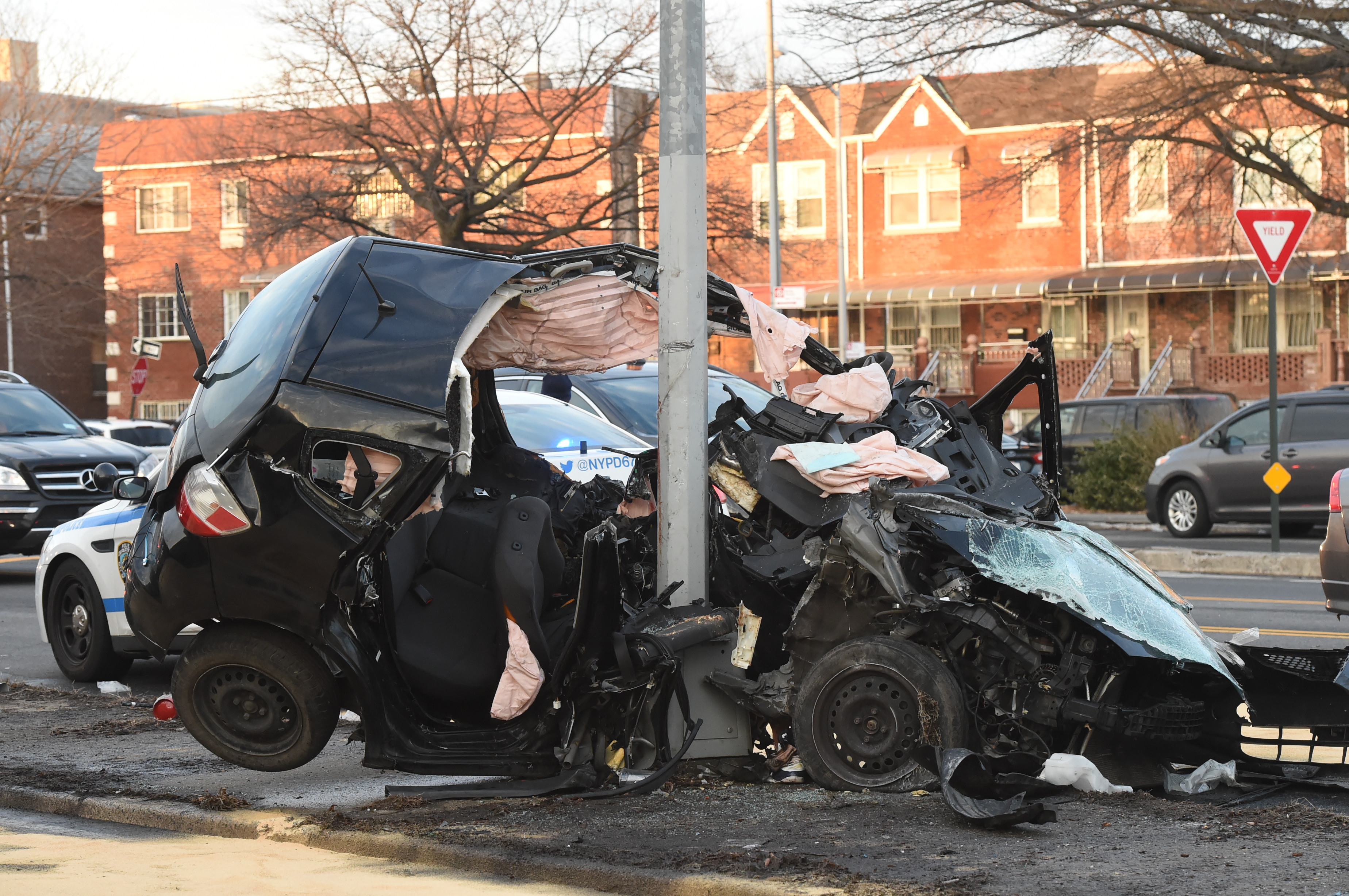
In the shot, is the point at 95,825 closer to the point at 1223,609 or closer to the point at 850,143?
the point at 1223,609

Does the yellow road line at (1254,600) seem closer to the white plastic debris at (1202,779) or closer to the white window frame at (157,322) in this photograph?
the white plastic debris at (1202,779)

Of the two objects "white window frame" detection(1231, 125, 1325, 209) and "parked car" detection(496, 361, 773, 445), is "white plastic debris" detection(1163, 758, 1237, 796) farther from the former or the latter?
"white window frame" detection(1231, 125, 1325, 209)

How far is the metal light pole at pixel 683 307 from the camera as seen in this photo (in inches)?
256

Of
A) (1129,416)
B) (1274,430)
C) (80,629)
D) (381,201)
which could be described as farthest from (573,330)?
(381,201)

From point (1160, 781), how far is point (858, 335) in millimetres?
37650

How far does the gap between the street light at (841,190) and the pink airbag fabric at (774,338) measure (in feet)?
44.5

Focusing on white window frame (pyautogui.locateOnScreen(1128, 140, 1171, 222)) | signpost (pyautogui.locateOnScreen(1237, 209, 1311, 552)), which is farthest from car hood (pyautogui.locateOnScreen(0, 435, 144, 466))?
white window frame (pyautogui.locateOnScreen(1128, 140, 1171, 222))

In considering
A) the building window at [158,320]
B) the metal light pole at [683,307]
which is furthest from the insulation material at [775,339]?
the building window at [158,320]

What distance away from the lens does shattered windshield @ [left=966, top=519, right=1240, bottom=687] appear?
5.65m

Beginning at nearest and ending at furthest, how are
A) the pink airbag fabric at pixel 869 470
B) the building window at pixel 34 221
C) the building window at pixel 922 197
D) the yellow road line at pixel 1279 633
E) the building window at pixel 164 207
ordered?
the pink airbag fabric at pixel 869 470 → the yellow road line at pixel 1279 633 → the building window at pixel 34 221 → the building window at pixel 922 197 → the building window at pixel 164 207

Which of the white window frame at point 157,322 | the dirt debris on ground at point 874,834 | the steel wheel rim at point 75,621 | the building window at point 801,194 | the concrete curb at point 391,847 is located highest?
the building window at point 801,194

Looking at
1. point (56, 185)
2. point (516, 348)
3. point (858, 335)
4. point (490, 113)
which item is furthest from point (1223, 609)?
point (56, 185)

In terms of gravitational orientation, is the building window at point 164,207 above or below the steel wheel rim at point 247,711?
above

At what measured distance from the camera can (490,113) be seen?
27.4 m
